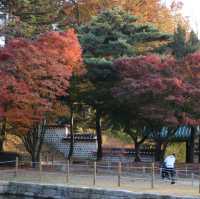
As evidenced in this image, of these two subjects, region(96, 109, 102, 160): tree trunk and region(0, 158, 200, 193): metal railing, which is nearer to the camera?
region(0, 158, 200, 193): metal railing

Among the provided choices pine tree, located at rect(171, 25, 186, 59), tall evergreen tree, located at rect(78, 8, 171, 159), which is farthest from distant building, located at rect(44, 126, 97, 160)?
pine tree, located at rect(171, 25, 186, 59)

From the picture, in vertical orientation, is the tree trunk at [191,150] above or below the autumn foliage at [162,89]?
below

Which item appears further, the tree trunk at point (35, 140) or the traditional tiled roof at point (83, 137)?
the traditional tiled roof at point (83, 137)

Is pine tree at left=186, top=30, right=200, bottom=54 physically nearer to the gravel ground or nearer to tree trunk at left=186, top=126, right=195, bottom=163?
tree trunk at left=186, top=126, right=195, bottom=163

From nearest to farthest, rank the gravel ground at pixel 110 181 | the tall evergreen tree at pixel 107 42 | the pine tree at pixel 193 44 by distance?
1. the gravel ground at pixel 110 181
2. the tall evergreen tree at pixel 107 42
3. the pine tree at pixel 193 44

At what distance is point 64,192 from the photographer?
77.1 feet

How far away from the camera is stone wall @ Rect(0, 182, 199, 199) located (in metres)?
21.1

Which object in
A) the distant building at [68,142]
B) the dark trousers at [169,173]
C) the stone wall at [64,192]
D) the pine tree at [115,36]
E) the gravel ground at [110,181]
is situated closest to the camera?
the stone wall at [64,192]

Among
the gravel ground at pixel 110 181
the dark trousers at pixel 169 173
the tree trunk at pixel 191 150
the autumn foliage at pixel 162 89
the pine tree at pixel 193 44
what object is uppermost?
the pine tree at pixel 193 44

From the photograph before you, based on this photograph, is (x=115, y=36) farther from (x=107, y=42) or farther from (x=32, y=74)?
(x=32, y=74)

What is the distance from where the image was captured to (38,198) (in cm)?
2430

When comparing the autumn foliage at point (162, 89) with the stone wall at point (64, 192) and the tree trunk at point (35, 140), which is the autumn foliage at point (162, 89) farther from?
the stone wall at point (64, 192)

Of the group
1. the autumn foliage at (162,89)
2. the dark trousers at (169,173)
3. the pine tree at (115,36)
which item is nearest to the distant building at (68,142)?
the pine tree at (115,36)

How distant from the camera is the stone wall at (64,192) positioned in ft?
69.2
